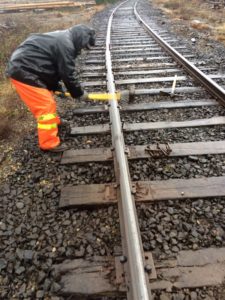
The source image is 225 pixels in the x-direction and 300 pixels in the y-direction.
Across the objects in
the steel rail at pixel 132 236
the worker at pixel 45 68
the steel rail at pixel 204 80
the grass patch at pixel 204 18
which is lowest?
the grass patch at pixel 204 18

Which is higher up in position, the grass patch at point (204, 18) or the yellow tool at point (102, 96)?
the yellow tool at point (102, 96)

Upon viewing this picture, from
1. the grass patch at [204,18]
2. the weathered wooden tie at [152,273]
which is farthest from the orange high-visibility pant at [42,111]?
the grass patch at [204,18]

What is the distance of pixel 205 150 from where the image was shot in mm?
3223

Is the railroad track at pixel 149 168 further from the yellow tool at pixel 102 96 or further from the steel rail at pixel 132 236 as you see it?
the yellow tool at pixel 102 96

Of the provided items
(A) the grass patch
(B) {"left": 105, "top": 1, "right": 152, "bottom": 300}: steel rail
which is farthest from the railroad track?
(A) the grass patch

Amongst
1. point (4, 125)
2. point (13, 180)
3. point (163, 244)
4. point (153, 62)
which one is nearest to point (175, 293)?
point (163, 244)

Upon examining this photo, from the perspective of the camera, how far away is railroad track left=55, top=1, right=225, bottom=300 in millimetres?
1951

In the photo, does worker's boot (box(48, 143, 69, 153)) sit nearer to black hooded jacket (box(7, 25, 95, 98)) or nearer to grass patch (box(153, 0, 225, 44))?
black hooded jacket (box(7, 25, 95, 98))

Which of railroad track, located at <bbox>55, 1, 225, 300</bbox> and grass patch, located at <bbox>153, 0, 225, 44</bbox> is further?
grass patch, located at <bbox>153, 0, 225, 44</bbox>

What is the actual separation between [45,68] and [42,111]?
0.53 m

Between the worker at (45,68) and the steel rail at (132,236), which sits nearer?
the steel rail at (132,236)

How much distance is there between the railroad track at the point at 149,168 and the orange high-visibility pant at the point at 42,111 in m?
0.30

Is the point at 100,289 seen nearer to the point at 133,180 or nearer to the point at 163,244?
the point at 163,244

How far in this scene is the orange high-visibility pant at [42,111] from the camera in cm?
337
